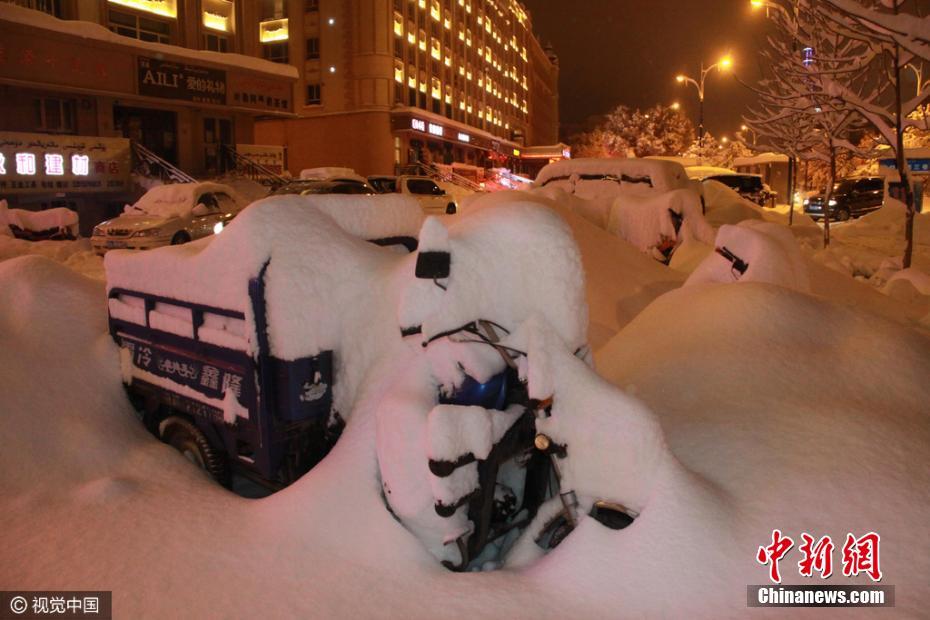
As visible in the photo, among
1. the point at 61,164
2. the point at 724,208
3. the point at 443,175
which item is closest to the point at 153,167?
the point at 61,164

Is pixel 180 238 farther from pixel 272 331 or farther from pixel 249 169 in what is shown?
pixel 249 169

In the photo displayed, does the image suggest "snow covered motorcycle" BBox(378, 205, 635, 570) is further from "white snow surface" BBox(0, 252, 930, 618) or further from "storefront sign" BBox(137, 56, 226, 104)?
"storefront sign" BBox(137, 56, 226, 104)

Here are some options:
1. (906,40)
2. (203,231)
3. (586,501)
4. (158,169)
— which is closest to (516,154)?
(158,169)

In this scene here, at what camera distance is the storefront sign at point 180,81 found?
24.6 metres

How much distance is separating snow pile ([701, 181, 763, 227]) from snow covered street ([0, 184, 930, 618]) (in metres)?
12.3

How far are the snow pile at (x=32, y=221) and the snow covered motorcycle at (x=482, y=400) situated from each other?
1565cm

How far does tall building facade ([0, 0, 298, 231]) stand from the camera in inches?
790

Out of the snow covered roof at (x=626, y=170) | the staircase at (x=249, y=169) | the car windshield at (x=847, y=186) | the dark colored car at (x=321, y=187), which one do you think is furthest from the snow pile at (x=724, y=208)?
the staircase at (x=249, y=169)

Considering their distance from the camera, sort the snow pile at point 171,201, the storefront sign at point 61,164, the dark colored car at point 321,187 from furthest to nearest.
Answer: the storefront sign at point 61,164 < the dark colored car at point 321,187 < the snow pile at point 171,201

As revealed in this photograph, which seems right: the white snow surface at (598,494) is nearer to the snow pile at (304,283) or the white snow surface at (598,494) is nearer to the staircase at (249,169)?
the snow pile at (304,283)

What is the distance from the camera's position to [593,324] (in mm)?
6699

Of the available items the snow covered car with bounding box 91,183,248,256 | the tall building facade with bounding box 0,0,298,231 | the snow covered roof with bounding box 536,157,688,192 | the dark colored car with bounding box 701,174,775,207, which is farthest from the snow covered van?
the dark colored car with bounding box 701,174,775,207

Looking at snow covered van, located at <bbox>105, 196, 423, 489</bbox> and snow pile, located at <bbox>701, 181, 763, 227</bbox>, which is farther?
snow pile, located at <bbox>701, 181, 763, 227</bbox>

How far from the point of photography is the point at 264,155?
30625 millimetres
